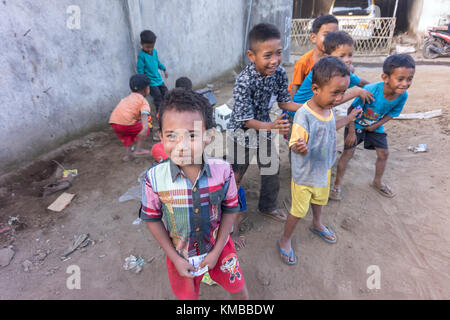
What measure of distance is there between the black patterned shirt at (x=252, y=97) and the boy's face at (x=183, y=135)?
82 centimetres

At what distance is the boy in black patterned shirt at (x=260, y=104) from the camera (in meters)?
1.88

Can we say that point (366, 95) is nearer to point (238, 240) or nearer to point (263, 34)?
point (263, 34)

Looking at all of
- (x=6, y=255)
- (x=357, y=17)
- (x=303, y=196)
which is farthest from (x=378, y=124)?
(x=357, y=17)

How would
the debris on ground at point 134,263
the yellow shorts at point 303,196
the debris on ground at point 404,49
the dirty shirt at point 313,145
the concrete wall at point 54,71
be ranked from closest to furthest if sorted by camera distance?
the dirty shirt at point 313,145 < the yellow shorts at point 303,196 < the debris on ground at point 134,263 < the concrete wall at point 54,71 < the debris on ground at point 404,49

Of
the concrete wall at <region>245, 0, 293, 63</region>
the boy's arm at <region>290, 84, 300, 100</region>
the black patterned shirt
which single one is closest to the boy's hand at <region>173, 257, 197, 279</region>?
the black patterned shirt

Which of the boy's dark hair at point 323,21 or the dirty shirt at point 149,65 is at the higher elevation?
the boy's dark hair at point 323,21

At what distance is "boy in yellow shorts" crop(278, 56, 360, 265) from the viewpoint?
175cm

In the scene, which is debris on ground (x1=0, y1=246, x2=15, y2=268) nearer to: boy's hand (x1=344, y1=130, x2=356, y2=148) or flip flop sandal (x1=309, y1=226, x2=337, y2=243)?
flip flop sandal (x1=309, y1=226, x2=337, y2=243)

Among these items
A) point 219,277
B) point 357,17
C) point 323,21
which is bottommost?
point 219,277

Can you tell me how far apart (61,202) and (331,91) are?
2832 millimetres

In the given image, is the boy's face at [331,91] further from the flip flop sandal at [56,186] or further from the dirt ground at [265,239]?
the flip flop sandal at [56,186]

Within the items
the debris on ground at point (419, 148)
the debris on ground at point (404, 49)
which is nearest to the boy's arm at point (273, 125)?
the debris on ground at point (419, 148)

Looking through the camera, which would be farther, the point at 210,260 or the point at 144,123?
the point at 144,123

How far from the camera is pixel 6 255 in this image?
227cm
